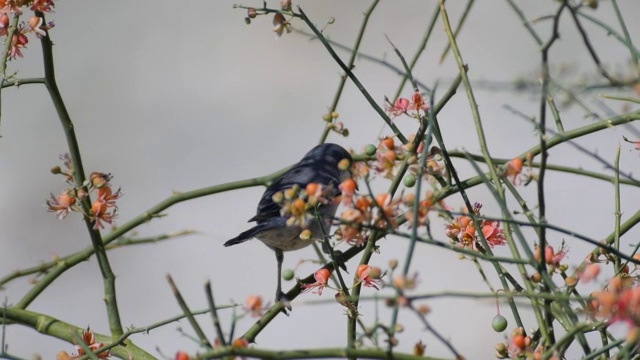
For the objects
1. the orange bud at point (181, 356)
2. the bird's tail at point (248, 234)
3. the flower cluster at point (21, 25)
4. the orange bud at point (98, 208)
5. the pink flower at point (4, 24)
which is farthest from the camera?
the bird's tail at point (248, 234)

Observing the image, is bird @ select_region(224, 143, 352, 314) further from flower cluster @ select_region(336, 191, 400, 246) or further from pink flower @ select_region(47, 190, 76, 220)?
flower cluster @ select_region(336, 191, 400, 246)

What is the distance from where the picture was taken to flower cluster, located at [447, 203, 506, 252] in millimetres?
2000

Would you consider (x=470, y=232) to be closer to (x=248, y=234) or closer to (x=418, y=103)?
(x=418, y=103)

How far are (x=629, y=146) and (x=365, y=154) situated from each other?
2.33 metres

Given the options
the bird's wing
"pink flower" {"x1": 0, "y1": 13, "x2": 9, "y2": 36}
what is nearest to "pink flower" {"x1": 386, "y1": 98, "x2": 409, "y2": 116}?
"pink flower" {"x1": 0, "y1": 13, "x2": 9, "y2": 36}

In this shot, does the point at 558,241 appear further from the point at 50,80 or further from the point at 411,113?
the point at 50,80

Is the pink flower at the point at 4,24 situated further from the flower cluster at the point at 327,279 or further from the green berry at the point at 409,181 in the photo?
the green berry at the point at 409,181

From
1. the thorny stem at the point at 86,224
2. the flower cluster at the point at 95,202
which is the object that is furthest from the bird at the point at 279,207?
the flower cluster at the point at 95,202

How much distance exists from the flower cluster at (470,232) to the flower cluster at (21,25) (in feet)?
3.41

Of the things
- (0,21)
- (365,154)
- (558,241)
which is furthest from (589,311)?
(558,241)

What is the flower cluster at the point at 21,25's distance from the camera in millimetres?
2234

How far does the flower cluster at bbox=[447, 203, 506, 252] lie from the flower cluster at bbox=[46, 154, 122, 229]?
72 cm

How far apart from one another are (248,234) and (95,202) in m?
1.03

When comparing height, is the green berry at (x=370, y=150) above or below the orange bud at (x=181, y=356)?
above
